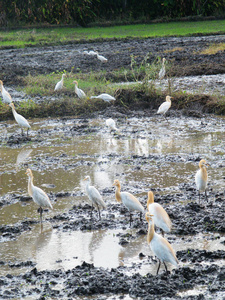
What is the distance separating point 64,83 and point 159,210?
1043 centimetres

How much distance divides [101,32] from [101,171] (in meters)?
23.5

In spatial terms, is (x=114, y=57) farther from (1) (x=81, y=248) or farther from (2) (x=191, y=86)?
(1) (x=81, y=248)

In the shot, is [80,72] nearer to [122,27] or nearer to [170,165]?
[170,165]

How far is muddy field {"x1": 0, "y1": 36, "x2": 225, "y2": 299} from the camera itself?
4.96 meters

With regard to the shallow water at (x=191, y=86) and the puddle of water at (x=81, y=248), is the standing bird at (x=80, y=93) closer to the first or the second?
the shallow water at (x=191, y=86)

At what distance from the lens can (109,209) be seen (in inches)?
280

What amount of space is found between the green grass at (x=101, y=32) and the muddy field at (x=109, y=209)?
16.3 metres

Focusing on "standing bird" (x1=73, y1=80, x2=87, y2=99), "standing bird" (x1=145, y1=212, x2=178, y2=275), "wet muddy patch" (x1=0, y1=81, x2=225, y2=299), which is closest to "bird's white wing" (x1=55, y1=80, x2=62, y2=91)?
"standing bird" (x1=73, y1=80, x2=87, y2=99)

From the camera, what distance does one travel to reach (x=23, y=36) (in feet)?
95.9

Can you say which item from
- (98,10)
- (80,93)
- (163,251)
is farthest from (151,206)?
(98,10)

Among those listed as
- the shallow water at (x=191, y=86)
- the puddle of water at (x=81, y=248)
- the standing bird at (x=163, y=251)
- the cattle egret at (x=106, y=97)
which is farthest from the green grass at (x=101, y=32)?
the standing bird at (x=163, y=251)

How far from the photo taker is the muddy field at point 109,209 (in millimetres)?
4961

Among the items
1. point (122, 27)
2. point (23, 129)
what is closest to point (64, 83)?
point (23, 129)

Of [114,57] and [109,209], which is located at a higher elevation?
[114,57]
